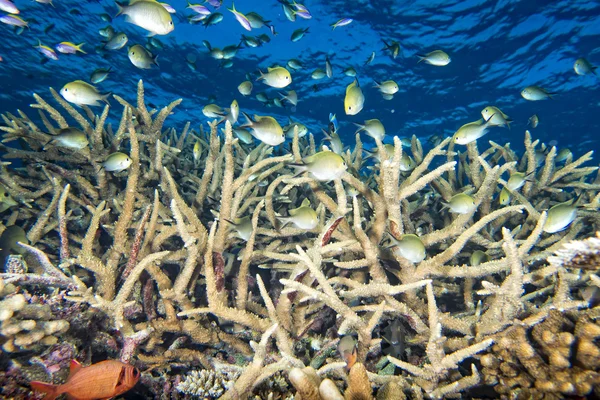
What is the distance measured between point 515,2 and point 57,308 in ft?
56.2

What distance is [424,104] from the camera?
1944 centimetres

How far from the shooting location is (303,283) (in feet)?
8.89

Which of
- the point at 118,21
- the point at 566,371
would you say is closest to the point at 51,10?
the point at 118,21

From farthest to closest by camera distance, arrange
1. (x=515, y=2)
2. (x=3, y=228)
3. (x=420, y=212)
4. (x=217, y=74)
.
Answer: (x=217, y=74) < (x=515, y=2) < (x=420, y=212) < (x=3, y=228)

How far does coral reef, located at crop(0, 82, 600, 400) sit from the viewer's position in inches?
80.1

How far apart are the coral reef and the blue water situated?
910 cm

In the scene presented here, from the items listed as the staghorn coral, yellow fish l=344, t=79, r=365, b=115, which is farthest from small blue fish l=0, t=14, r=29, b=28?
yellow fish l=344, t=79, r=365, b=115

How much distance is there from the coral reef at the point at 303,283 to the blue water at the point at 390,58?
29.9 feet

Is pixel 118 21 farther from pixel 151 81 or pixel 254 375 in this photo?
pixel 254 375

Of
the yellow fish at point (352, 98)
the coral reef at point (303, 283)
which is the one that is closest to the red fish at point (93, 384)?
the coral reef at point (303, 283)

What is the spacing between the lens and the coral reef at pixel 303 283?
2035 mm

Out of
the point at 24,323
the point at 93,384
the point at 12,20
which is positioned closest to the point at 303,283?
the point at 93,384

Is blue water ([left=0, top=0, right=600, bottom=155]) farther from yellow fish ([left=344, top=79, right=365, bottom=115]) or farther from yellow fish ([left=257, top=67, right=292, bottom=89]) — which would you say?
yellow fish ([left=344, top=79, right=365, bottom=115])

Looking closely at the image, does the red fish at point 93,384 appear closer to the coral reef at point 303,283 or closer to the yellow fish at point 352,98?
the coral reef at point 303,283
